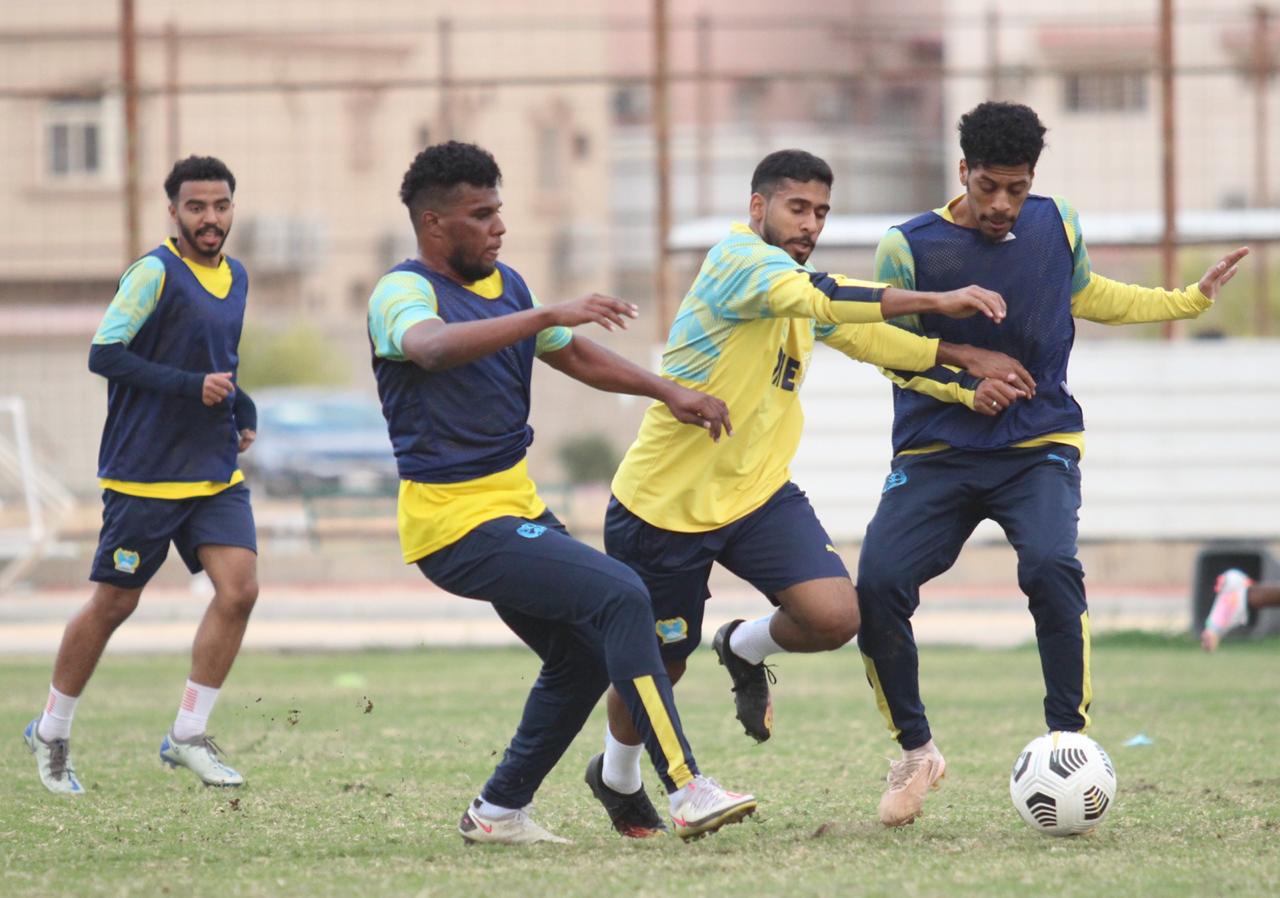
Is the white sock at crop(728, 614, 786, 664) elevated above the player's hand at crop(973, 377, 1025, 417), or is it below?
below

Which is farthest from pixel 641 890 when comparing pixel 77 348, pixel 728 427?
pixel 77 348

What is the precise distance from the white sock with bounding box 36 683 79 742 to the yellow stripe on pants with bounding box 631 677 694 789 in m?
2.77

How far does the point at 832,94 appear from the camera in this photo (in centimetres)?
3122

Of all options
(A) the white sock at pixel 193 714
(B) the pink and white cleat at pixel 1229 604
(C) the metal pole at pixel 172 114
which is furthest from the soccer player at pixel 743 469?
(C) the metal pole at pixel 172 114

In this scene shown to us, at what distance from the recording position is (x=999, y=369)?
6.00m

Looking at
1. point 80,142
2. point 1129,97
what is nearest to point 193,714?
point 80,142

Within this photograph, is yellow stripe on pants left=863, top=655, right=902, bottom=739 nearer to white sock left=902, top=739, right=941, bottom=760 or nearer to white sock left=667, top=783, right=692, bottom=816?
white sock left=902, top=739, right=941, bottom=760

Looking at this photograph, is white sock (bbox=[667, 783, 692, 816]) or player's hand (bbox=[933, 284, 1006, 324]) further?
player's hand (bbox=[933, 284, 1006, 324])

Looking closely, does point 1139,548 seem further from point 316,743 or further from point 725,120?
point 725,120

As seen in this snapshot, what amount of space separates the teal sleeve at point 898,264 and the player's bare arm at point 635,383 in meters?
0.81

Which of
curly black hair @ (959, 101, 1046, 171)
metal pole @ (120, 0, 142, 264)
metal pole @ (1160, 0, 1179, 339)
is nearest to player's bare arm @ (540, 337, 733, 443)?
curly black hair @ (959, 101, 1046, 171)

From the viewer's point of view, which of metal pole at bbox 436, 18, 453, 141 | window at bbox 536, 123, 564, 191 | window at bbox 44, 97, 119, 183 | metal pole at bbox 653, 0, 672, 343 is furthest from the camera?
window at bbox 536, 123, 564, 191

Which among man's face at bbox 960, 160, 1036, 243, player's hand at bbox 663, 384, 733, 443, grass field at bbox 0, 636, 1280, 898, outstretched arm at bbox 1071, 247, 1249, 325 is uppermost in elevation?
man's face at bbox 960, 160, 1036, 243

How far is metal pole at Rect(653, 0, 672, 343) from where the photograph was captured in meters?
14.2
